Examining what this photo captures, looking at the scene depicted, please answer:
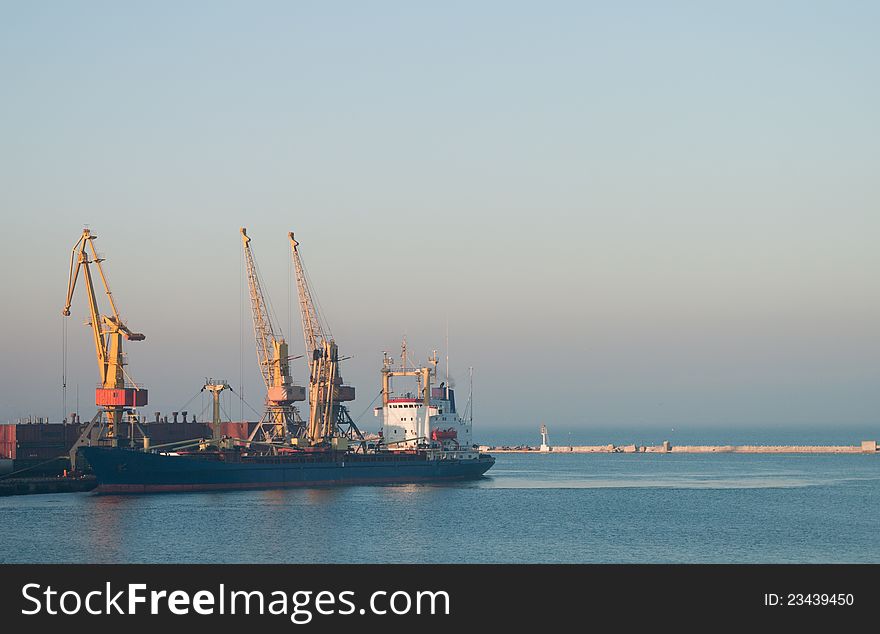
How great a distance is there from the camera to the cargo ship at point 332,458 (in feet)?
298

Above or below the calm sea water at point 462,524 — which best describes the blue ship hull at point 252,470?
above

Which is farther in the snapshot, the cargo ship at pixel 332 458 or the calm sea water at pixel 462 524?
the cargo ship at pixel 332 458

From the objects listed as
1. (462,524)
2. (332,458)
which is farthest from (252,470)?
(462,524)

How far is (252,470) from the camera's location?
9681 centimetres

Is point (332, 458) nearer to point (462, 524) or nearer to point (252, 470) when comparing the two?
point (252, 470)

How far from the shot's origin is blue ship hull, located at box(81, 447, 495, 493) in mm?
90000

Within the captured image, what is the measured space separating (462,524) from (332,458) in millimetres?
36940

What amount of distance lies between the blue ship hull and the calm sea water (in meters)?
2.92

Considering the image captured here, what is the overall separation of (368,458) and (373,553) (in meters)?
50.6

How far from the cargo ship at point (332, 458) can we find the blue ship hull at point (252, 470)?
77mm

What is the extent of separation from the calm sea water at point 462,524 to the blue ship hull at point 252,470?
292 cm

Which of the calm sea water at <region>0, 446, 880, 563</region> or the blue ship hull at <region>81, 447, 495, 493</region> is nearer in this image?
the calm sea water at <region>0, 446, 880, 563</region>

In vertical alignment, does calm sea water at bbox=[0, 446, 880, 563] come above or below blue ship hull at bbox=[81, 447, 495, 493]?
below
